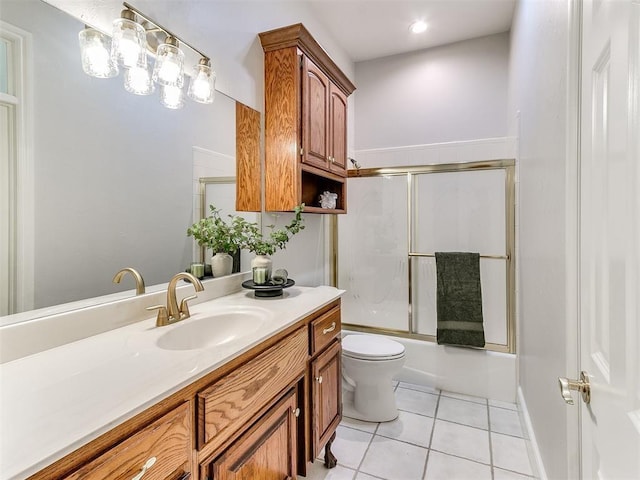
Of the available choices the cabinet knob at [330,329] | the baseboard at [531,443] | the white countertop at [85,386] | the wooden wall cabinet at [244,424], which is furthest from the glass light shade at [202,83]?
the baseboard at [531,443]

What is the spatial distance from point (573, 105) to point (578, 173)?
20cm

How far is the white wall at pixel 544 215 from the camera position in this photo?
1.07 meters

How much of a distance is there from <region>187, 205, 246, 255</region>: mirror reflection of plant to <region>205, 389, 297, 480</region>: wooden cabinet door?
2.52 ft

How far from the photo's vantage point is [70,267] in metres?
1.05

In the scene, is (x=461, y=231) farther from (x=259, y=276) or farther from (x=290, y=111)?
(x=259, y=276)

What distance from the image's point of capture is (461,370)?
2475mm

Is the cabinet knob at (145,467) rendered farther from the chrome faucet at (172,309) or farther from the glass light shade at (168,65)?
the glass light shade at (168,65)

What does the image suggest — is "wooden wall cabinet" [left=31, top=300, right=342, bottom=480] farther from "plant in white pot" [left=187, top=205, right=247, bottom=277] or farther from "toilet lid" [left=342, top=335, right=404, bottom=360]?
"plant in white pot" [left=187, top=205, right=247, bottom=277]

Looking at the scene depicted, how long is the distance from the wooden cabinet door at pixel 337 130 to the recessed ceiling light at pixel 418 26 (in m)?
0.85

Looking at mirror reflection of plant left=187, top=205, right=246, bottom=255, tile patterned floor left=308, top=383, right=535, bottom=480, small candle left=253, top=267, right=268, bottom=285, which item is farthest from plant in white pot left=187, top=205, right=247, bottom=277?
tile patterned floor left=308, top=383, right=535, bottom=480

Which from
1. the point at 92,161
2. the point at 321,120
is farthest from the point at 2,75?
the point at 321,120

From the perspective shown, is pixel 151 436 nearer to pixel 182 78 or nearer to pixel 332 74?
pixel 182 78

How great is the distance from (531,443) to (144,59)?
8.14 ft

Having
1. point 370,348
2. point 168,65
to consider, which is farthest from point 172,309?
point 370,348
